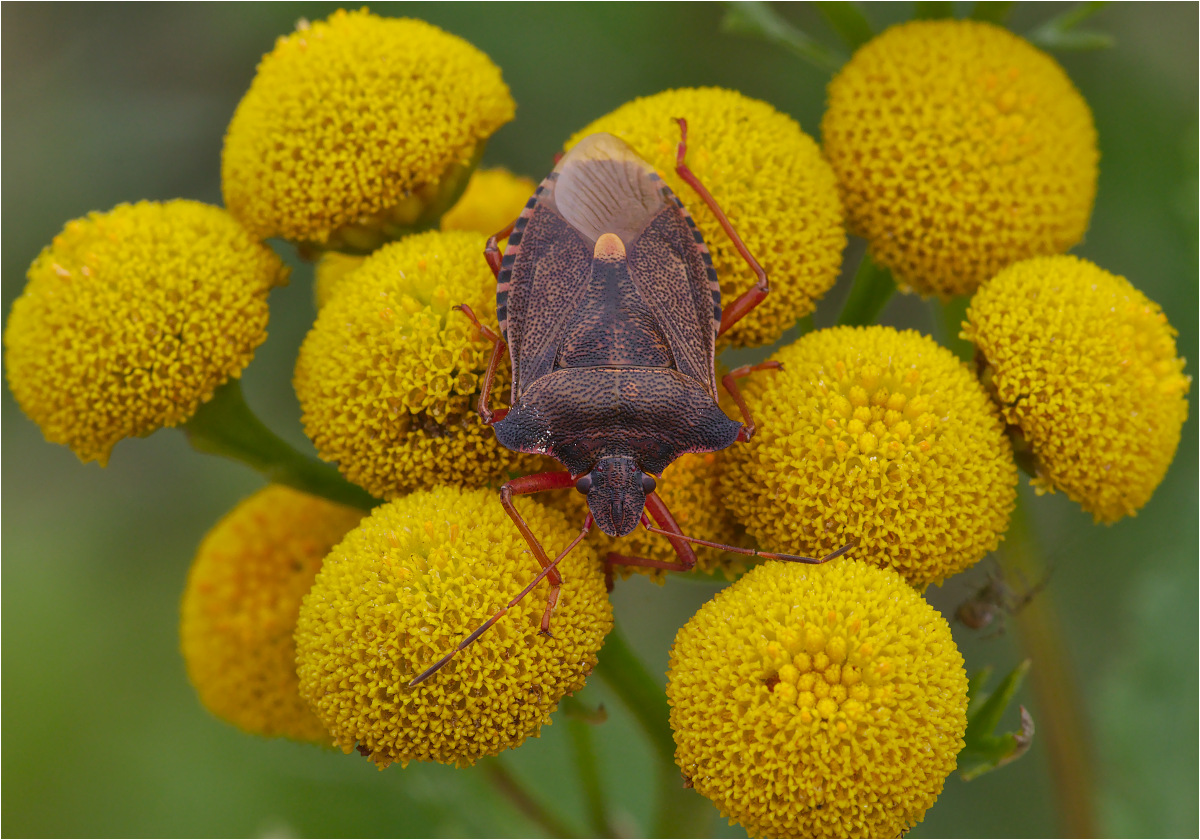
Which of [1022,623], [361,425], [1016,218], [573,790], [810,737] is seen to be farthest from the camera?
[573,790]

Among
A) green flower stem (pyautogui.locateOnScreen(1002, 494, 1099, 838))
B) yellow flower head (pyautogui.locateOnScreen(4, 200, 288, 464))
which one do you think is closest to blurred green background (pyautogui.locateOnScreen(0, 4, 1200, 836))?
green flower stem (pyautogui.locateOnScreen(1002, 494, 1099, 838))

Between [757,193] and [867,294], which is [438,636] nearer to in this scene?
[757,193]

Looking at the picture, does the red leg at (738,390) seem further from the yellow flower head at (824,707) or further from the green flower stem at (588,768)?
the green flower stem at (588,768)

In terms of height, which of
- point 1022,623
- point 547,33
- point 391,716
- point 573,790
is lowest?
point 573,790

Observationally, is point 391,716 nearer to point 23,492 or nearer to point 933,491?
point 933,491

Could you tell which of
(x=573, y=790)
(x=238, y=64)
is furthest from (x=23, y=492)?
(x=573, y=790)

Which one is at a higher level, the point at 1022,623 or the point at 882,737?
the point at 882,737

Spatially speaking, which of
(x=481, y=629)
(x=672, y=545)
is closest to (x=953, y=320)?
(x=672, y=545)
